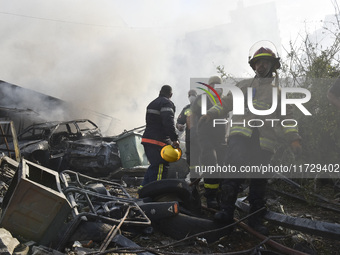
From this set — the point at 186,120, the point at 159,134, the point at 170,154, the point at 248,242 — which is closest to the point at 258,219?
the point at 248,242

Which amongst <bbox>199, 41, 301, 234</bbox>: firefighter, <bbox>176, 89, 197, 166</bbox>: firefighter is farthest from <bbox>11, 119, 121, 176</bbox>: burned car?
<bbox>199, 41, 301, 234</bbox>: firefighter

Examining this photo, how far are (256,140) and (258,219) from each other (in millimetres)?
717

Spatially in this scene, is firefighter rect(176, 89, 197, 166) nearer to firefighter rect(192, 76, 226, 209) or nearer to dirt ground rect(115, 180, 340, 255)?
firefighter rect(192, 76, 226, 209)

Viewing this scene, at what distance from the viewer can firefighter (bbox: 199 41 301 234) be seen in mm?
2604

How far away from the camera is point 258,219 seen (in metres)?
2.65

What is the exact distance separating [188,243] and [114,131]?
13.6 meters

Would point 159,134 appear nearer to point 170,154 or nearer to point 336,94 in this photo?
point 170,154

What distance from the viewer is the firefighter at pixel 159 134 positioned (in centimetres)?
385

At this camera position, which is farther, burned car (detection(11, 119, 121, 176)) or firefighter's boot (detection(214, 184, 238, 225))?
burned car (detection(11, 119, 121, 176))

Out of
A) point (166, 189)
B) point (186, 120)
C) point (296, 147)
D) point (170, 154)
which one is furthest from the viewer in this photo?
point (186, 120)

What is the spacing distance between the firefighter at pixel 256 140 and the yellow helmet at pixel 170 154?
0.91m

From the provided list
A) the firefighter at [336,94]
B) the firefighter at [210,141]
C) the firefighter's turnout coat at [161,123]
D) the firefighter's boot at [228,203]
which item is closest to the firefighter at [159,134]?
the firefighter's turnout coat at [161,123]

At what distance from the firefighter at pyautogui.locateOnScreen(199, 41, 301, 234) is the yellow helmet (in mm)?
914

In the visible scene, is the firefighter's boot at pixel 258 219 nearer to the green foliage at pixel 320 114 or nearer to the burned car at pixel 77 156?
the green foliage at pixel 320 114
